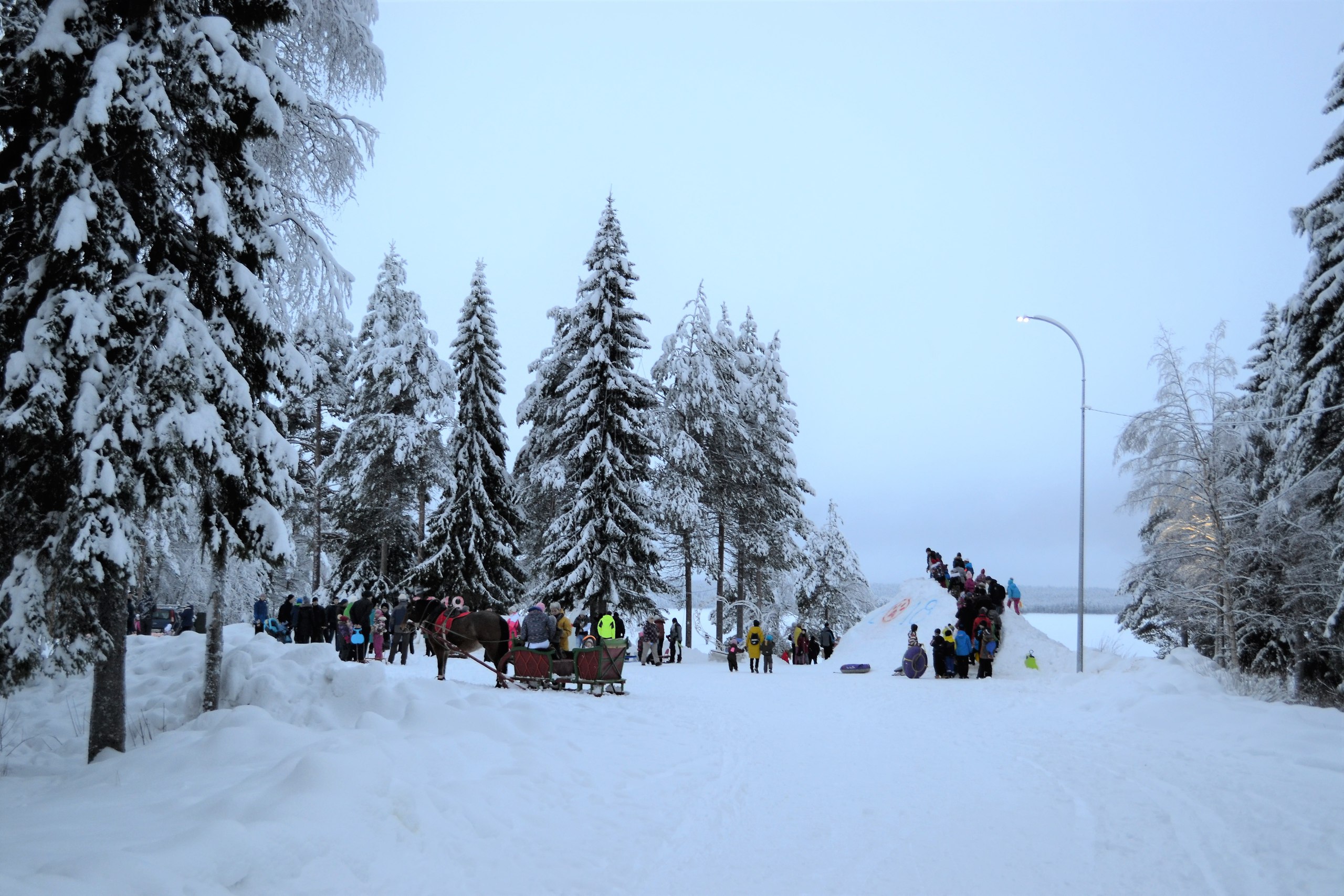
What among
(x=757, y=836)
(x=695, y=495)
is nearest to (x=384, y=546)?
(x=695, y=495)

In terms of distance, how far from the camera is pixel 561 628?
18.1 meters

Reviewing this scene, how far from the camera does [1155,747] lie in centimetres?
1091

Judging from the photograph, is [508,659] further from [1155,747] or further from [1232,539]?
[1232,539]

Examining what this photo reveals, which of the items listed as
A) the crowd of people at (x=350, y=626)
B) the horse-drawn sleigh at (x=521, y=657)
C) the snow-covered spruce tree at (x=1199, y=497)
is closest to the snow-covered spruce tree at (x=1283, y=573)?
the snow-covered spruce tree at (x=1199, y=497)

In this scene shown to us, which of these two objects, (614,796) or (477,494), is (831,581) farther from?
(614,796)

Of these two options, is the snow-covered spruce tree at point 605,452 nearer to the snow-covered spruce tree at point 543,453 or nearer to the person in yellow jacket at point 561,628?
the snow-covered spruce tree at point 543,453

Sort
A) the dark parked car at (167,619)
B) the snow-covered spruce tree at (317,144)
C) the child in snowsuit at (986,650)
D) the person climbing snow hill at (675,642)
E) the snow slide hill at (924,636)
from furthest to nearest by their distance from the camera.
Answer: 1. the person climbing snow hill at (675,642)
2. the dark parked car at (167,619)
3. the snow slide hill at (924,636)
4. the child in snowsuit at (986,650)
5. the snow-covered spruce tree at (317,144)

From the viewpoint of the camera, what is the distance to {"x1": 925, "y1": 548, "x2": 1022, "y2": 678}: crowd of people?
23.3m

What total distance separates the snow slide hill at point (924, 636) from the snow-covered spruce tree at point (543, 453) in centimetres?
1147

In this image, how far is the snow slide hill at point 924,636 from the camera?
24.1 m

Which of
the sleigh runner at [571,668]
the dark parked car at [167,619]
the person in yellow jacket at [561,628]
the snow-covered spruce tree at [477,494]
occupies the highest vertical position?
the snow-covered spruce tree at [477,494]

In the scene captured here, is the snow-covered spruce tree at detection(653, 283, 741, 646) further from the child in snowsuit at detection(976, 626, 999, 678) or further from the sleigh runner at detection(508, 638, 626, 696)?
the sleigh runner at detection(508, 638, 626, 696)

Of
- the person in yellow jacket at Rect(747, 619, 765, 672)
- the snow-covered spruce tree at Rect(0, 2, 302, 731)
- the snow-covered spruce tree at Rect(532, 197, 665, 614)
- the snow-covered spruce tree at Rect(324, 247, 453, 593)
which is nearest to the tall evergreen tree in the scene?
the person in yellow jacket at Rect(747, 619, 765, 672)

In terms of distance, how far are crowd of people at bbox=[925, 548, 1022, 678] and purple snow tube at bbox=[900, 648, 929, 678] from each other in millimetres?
209
